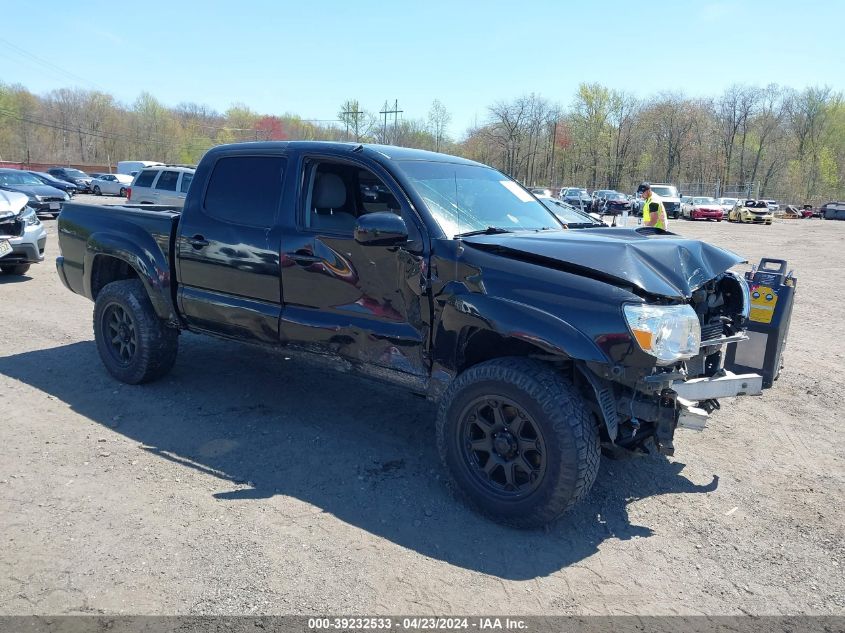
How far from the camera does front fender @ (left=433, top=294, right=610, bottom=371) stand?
123 inches

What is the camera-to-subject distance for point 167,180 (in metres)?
16.0

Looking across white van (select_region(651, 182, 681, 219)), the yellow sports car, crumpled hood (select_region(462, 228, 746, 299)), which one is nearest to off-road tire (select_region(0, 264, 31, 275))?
crumpled hood (select_region(462, 228, 746, 299))

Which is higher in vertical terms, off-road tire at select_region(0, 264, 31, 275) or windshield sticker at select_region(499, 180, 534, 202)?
windshield sticker at select_region(499, 180, 534, 202)

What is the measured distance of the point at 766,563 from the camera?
125 inches

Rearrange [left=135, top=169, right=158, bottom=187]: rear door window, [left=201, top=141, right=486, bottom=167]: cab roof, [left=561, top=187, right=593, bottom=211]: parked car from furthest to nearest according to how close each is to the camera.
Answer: [left=561, top=187, right=593, bottom=211]: parked car, [left=135, top=169, right=158, bottom=187]: rear door window, [left=201, top=141, right=486, bottom=167]: cab roof

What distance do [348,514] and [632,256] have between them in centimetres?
210

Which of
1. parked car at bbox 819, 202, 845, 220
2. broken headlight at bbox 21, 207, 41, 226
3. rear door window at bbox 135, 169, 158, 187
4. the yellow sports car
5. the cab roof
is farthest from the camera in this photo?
parked car at bbox 819, 202, 845, 220

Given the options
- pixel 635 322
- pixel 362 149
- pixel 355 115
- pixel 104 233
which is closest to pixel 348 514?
pixel 635 322

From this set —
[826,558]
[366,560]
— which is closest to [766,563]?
[826,558]

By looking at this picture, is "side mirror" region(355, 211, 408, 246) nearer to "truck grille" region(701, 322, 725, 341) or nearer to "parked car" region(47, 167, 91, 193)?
"truck grille" region(701, 322, 725, 341)

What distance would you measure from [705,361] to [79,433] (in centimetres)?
425

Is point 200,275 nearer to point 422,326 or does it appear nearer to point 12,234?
point 422,326

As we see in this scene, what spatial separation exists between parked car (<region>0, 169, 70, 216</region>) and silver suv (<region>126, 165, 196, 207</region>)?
6340mm

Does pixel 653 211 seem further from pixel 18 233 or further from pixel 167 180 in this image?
pixel 167 180
